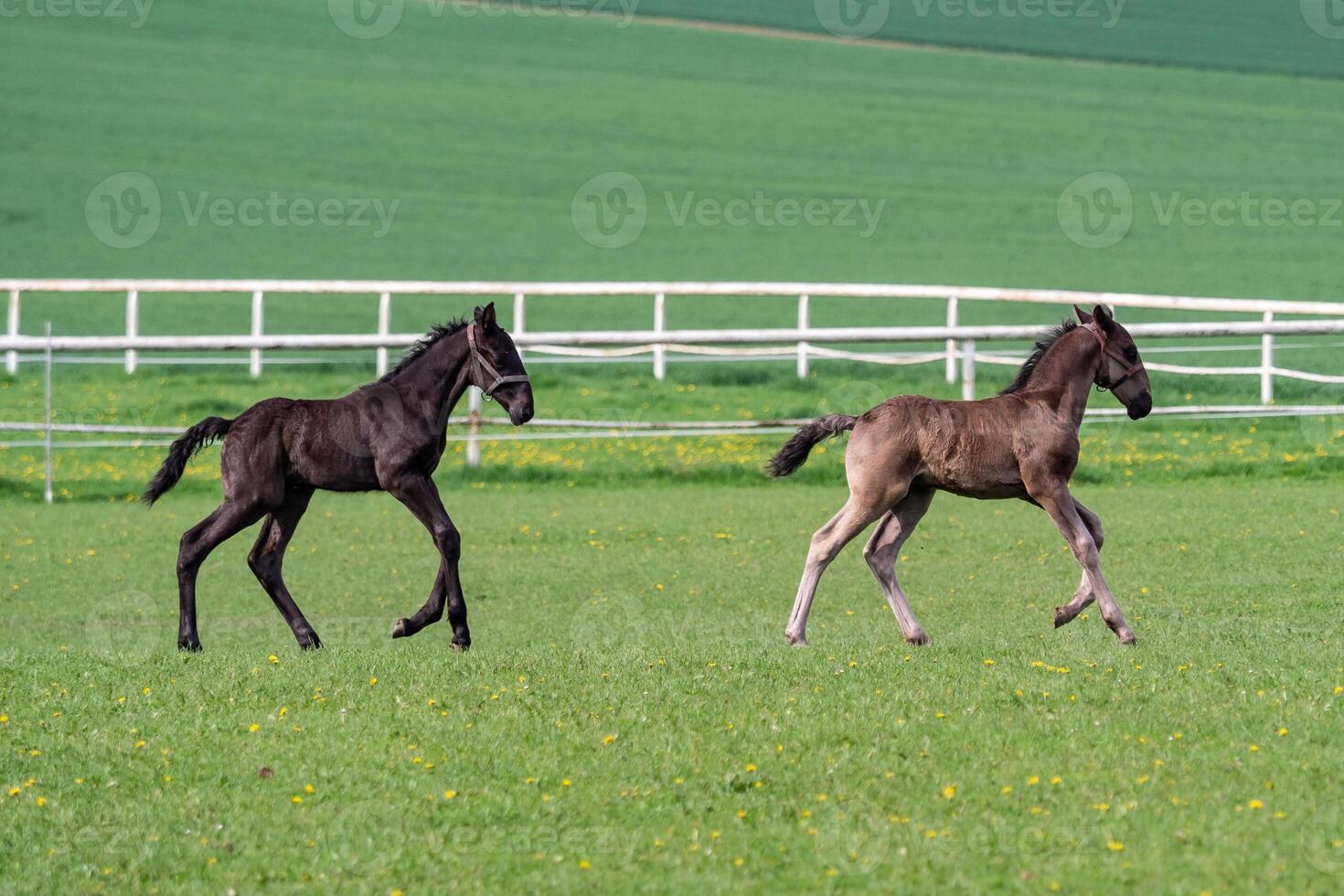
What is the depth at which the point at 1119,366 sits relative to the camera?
9.30 meters

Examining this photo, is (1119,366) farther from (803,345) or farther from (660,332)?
(803,345)

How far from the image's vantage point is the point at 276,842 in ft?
19.1

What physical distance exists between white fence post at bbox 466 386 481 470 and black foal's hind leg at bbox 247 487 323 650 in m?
6.87

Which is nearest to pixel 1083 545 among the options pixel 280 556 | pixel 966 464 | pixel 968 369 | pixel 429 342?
pixel 966 464

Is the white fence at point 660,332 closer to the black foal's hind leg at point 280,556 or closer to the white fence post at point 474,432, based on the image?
the white fence post at point 474,432

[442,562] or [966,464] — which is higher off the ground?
[966,464]

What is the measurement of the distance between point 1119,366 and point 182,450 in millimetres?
5192

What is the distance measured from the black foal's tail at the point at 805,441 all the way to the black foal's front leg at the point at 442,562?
5.89 feet

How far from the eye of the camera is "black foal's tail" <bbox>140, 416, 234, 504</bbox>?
950 cm

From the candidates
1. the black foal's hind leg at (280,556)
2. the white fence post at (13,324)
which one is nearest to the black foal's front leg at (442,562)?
the black foal's hind leg at (280,556)

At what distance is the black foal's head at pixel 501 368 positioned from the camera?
9.30m

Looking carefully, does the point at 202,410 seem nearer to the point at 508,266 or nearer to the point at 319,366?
the point at 319,366

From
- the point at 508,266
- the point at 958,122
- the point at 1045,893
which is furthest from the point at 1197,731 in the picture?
the point at 958,122

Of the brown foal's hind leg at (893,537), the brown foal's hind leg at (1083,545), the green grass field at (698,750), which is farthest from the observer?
the brown foal's hind leg at (893,537)
